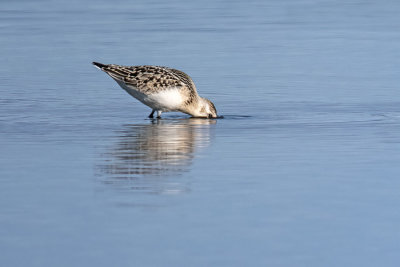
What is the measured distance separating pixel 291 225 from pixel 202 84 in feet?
31.0

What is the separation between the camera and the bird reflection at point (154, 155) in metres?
10.1

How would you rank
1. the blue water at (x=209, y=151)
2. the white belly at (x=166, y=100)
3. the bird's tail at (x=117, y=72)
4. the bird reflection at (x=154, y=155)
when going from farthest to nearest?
the bird's tail at (x=117, y=72)
the white belly at (x=166, y=100)
the bird reflection at (x=154, y=155)
the blue water at (x=209, y=151)

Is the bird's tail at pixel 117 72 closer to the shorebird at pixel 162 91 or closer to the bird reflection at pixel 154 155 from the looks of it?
the shorebird at pixel 162 91

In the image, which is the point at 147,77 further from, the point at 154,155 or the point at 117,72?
the point at 154,155

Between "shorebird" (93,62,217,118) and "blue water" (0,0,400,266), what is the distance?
238mm

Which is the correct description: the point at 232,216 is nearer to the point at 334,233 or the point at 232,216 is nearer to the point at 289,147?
the point at 334,233

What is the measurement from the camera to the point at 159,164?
1106cm

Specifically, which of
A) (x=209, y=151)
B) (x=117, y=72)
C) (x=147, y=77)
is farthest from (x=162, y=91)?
(x=209, y=151)

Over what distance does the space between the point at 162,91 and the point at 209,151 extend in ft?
11.9

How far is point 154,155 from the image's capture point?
11.6 metres

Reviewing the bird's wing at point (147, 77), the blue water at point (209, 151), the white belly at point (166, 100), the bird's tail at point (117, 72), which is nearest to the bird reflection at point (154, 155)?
the blue water at point (209, 151)

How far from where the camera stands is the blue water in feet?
26.7

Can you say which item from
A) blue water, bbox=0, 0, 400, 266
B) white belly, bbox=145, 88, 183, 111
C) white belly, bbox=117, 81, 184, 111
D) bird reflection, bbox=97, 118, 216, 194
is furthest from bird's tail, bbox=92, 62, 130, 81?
bird reflection, bbox=97, 118, 216, 194

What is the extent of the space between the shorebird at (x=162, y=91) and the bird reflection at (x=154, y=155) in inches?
16.1
